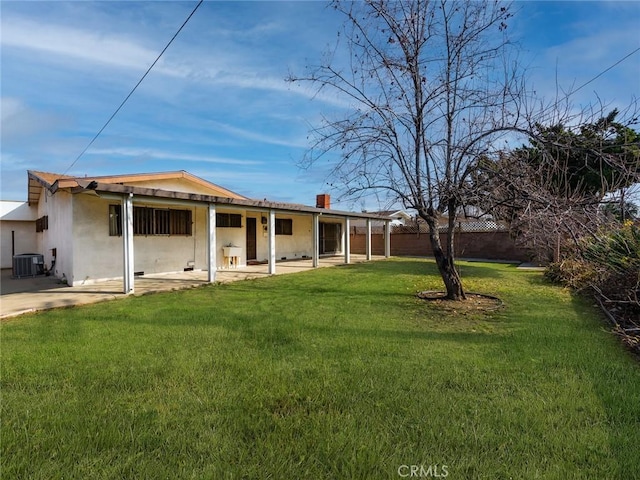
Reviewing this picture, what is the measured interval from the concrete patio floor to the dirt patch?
19.9 feet

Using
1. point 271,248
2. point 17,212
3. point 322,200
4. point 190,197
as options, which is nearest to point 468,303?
point 271,248

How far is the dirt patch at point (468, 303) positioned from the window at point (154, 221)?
8644mm

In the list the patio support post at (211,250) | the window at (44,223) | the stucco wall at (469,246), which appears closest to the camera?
the patio support post at (211,250)

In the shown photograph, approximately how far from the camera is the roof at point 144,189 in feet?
28.0

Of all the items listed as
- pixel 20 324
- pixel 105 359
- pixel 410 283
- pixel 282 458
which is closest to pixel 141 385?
pixel 105 359

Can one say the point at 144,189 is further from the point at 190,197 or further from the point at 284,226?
the point at 284,226

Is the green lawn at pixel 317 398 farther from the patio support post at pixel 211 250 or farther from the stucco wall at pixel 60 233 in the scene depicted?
the stucco wall at pixel 60 233

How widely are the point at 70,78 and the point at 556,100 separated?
1129 cm

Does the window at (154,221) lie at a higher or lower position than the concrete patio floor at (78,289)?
higher

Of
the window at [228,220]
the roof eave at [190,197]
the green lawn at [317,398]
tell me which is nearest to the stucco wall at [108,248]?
the window at [228,220]

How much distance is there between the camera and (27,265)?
12812 millimetres

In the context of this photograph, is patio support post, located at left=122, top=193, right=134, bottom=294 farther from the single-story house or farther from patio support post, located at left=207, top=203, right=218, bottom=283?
patio support post, located at left=207, top=203, right=218, bottom=283

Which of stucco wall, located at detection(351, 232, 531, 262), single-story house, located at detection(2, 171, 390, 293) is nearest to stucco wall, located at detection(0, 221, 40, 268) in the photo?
single-story house, located at detection(2, 171, 390, 293)

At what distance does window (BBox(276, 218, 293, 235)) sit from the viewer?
18172 millimetres
